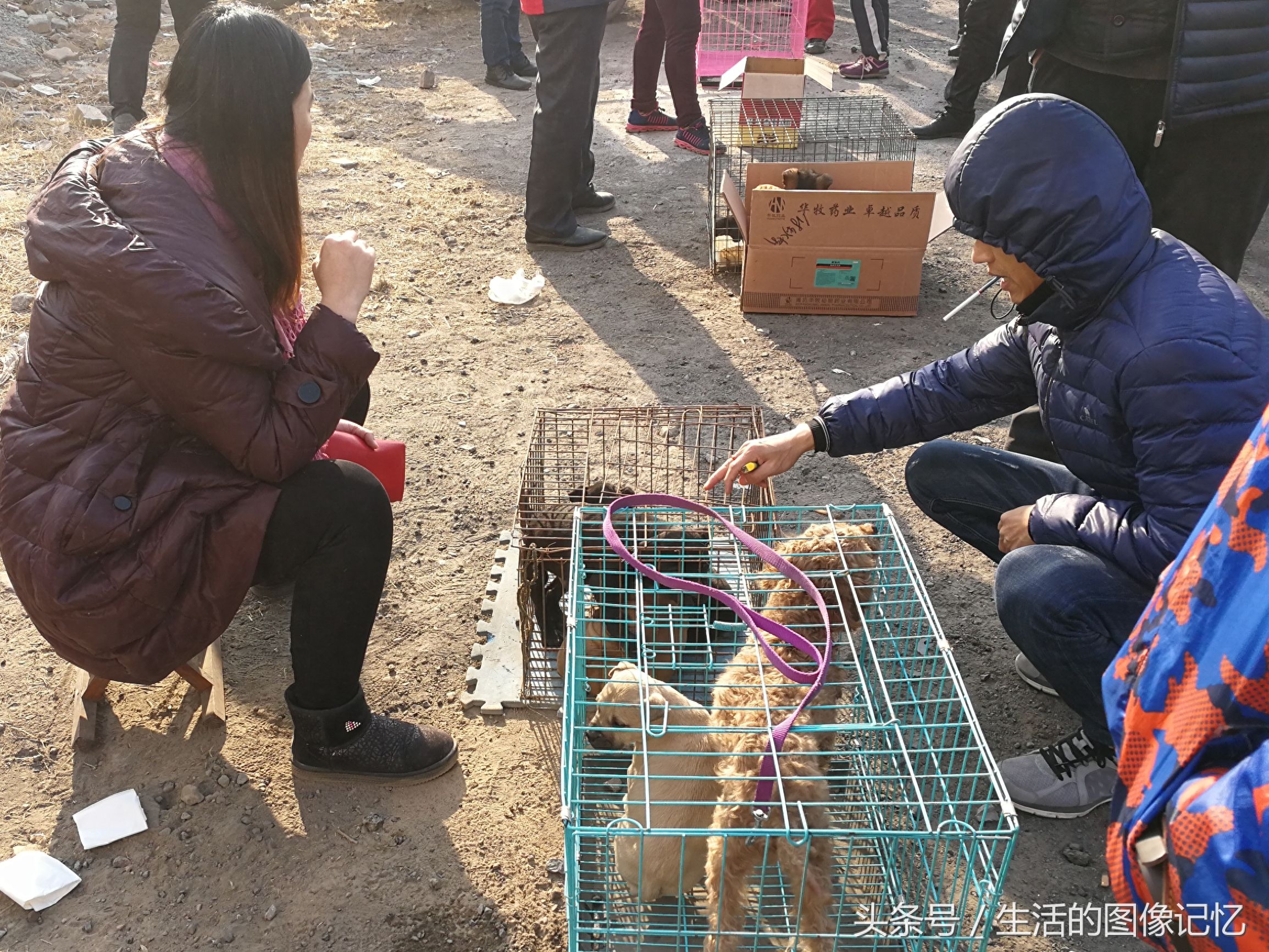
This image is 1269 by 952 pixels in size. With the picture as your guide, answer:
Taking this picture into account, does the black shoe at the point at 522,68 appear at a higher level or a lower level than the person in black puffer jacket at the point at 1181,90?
lower

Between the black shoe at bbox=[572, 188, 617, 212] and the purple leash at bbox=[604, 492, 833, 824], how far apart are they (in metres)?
5.03

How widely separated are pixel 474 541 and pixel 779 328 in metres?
2.42

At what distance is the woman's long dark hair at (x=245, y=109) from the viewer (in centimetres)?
235

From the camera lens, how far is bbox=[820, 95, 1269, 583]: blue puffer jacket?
7.50ft

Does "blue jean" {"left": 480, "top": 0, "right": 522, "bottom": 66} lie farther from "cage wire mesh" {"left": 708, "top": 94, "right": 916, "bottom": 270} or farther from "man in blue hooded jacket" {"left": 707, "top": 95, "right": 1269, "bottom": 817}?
"man in blue hooded jacket" {"left": 707, "top": 95, "right": 1269, "bottom": 817}

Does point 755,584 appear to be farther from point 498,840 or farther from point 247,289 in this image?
point 247,289

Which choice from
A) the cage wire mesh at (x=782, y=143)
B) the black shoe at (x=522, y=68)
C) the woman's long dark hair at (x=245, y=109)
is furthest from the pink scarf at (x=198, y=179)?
the black shoe at (x=522, y=68)

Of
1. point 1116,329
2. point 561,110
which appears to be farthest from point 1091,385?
point 561,110

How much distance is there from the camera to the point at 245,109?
2.38 metres

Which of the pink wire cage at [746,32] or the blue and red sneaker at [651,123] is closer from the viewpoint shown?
the blue and red sneaker at [651,123]

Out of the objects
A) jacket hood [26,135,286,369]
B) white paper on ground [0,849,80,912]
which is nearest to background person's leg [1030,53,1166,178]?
jacket hood [26,135,286,369]

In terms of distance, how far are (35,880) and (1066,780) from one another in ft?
9.30

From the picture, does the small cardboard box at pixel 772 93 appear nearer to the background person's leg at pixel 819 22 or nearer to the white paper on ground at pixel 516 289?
the white paper on ground at pixel 516 289

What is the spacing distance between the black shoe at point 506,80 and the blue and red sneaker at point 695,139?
2.19m
